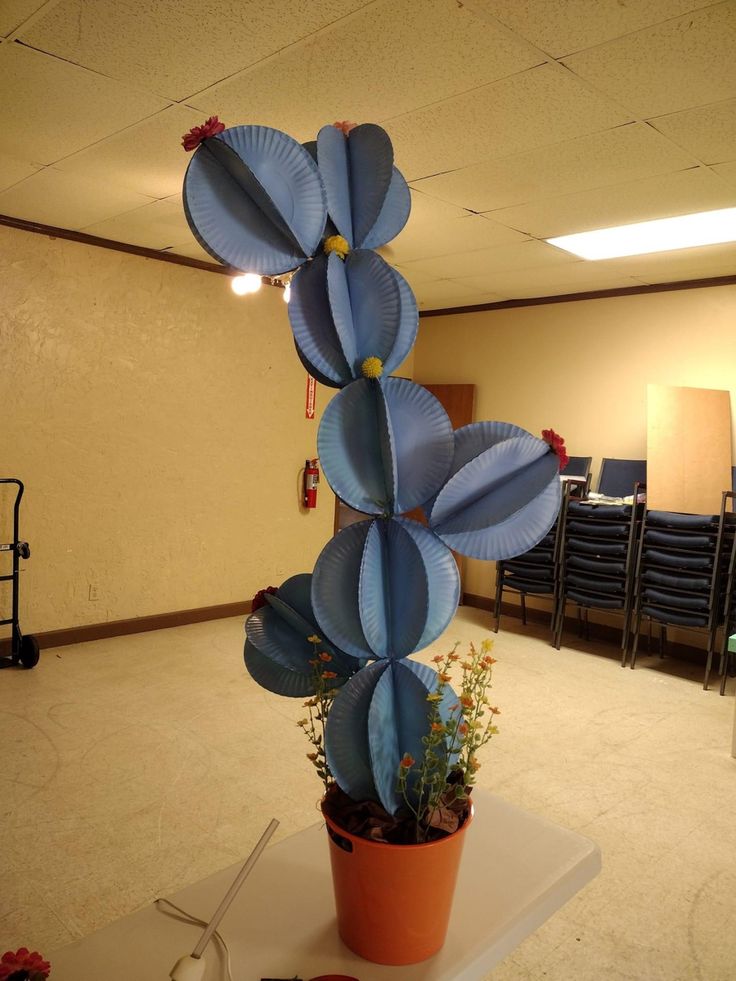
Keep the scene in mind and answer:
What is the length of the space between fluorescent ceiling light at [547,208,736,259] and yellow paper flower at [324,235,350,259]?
3447mm

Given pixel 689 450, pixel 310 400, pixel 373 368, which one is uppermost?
pixel 310 400

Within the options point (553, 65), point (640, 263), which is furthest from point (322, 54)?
point (640, 263)

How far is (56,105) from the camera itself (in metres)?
3.03

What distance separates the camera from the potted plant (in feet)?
3.48

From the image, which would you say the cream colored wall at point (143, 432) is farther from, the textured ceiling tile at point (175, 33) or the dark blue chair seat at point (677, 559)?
the dark blue chair seat at point (677, 559)

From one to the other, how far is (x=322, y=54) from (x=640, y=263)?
3191mm

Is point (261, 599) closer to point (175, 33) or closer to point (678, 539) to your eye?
point (175, 33)

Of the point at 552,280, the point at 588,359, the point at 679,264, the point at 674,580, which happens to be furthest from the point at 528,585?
the point at 679,264

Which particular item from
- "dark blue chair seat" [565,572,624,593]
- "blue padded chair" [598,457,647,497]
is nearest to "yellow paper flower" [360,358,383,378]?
"dark blue chair seat" [565,572,624,593]

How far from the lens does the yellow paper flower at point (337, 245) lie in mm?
1171

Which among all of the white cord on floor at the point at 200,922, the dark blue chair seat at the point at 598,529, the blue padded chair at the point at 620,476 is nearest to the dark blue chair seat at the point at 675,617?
the dark blue chair seat at the point at 598,529

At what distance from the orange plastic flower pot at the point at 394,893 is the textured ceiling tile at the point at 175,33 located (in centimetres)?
223

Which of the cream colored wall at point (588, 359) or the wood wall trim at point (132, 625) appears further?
the cream colored wall at point (588, 359)

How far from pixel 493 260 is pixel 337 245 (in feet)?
14.1
